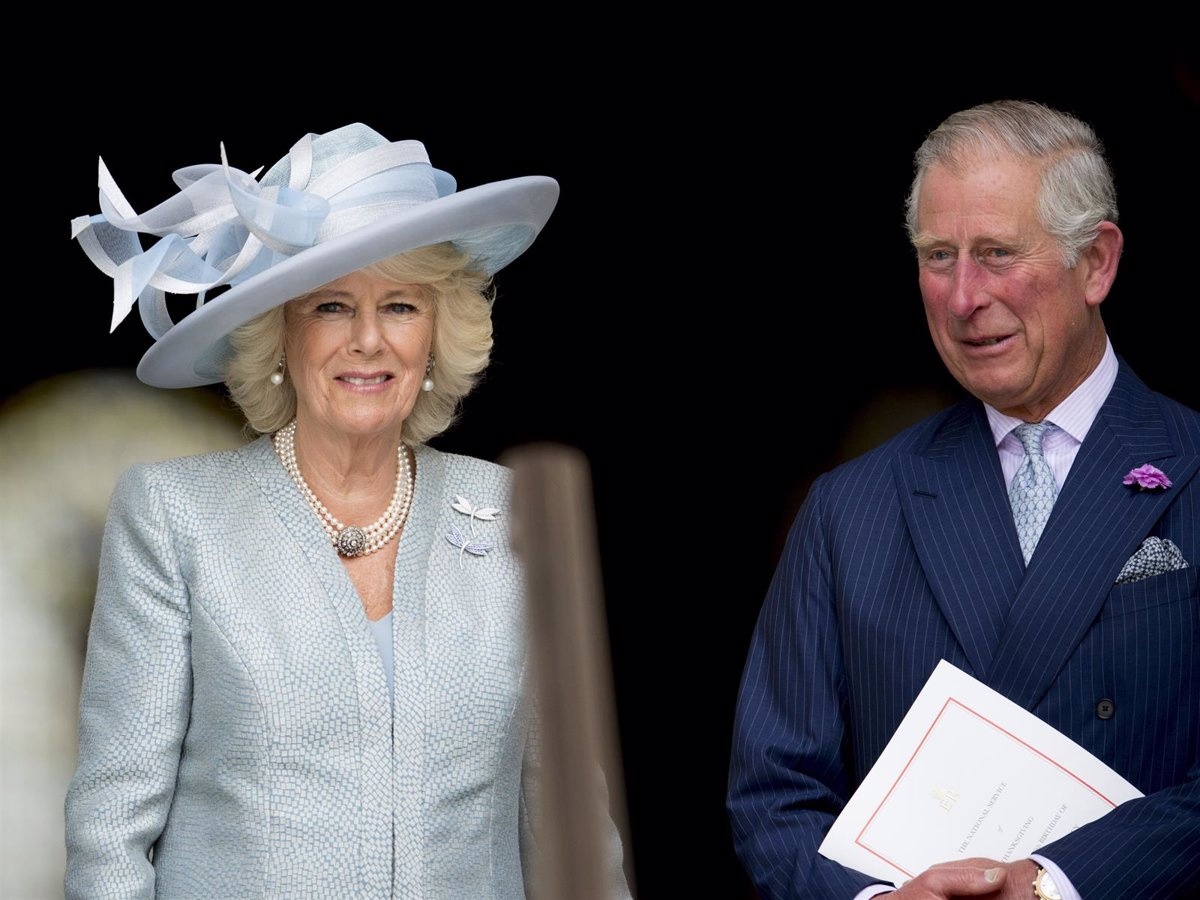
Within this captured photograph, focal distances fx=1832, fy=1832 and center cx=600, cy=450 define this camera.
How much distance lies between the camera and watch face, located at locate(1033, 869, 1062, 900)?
2.24 m

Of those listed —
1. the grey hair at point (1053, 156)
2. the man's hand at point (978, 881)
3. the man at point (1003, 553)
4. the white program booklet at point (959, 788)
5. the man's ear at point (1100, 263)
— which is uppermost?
the grey hair at point (1053, 156)

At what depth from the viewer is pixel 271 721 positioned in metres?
2.57

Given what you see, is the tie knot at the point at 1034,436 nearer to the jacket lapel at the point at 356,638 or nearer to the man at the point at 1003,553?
the man at the point at 1003,553

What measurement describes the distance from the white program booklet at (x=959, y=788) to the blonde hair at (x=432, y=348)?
3.10 feet

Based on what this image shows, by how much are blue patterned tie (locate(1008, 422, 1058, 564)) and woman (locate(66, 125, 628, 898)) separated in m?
0.75

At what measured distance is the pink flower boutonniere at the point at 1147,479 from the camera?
244 cm

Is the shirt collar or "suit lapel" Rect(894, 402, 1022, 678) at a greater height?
the shirt collar

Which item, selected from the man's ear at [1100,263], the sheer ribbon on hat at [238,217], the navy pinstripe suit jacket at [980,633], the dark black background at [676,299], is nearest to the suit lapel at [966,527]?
the navy pinstripe suit jacket at [980,633]

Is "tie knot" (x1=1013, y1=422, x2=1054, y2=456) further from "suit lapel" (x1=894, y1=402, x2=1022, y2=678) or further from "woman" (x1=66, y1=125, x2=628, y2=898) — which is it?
"woman" (x1=66, y1=125, x2=628, y2=898)

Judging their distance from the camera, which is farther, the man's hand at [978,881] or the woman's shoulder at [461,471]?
the woman's shoulder at [461,471]

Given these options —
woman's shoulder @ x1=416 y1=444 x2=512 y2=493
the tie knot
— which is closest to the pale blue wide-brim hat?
woman's shoulder @ x1=416 y1=444 x2=512 y2=493

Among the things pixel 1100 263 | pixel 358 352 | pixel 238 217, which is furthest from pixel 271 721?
pixel 1100 263

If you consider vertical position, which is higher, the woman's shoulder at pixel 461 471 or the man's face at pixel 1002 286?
the man's face at pixel 1002 286

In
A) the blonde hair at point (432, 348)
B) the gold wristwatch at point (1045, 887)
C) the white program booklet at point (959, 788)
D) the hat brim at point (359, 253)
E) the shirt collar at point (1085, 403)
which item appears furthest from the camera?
the blonde hair at point (432, 348)
